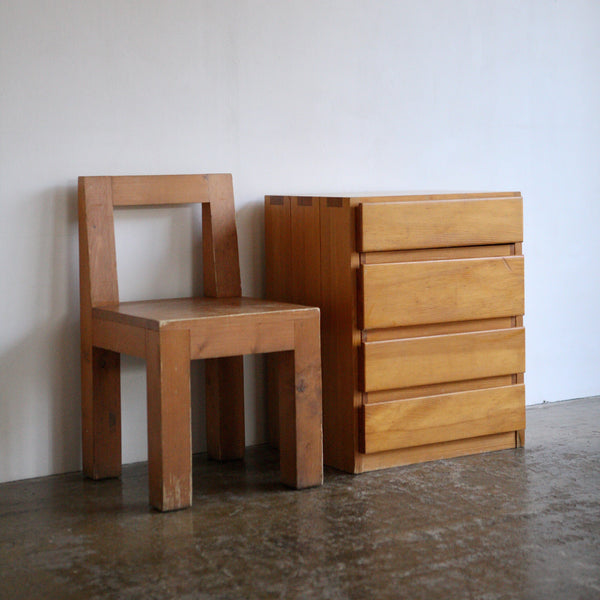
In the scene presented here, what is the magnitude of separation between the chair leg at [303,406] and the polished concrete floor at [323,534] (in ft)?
0.22

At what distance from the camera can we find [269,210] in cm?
291

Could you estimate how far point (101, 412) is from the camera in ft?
8.55

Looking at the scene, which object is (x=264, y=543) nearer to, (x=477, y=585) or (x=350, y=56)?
(x=477, y=585)

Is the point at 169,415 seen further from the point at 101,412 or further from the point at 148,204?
the point at 148,204

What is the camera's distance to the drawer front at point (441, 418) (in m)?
2.61

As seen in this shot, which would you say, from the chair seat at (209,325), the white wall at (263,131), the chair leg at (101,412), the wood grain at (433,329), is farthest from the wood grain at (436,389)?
the chair leg at (101,412)

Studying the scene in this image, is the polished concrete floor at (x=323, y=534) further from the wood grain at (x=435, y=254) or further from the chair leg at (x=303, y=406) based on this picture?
the wood grain at (x=435, y=254)

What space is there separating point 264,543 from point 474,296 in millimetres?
1021

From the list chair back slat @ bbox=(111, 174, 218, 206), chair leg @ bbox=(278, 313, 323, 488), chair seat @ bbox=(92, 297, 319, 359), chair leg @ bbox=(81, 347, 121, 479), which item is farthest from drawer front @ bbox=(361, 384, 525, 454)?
chair back slat @ bbox=(111, 174, 218, 206)

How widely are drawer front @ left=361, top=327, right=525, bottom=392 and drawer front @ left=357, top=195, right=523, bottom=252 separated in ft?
0.86

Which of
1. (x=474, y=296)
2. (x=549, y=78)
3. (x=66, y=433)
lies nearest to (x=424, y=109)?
(x=549, y=78)

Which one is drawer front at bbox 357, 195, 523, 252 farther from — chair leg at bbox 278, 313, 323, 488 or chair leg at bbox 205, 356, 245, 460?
chair leg at bbox 205, 356, 245, 460

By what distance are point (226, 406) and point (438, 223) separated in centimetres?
80

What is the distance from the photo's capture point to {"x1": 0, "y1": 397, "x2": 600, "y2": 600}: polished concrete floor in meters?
1.83
